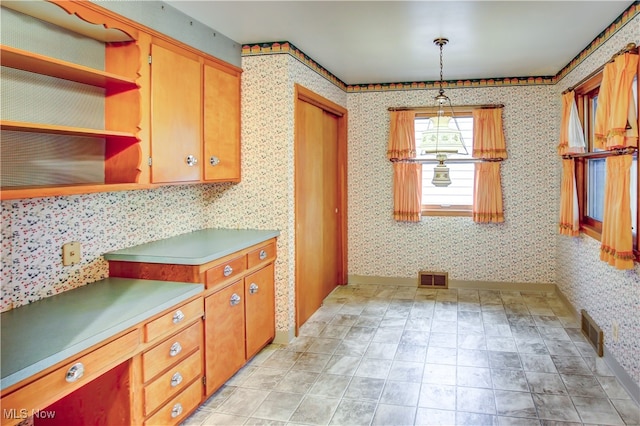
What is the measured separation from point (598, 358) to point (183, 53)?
3676mm

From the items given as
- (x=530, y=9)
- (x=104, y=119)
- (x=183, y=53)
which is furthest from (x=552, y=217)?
Answer: (x=104, y=119)

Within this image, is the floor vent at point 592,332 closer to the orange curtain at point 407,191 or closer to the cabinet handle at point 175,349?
the orange curtain at point 407,191

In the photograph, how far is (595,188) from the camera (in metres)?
4.11

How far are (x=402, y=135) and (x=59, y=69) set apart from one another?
13.1 ft

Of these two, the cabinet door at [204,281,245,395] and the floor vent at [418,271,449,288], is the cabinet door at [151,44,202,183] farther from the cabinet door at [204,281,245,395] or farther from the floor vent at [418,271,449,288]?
the floor vent at [418,271,449,288]

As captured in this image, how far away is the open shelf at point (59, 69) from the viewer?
1.94 metres

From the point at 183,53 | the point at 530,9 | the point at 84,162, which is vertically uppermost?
the point at 530,9

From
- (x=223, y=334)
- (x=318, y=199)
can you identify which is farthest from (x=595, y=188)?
(x=223, y=334)

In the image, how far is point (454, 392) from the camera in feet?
9.86

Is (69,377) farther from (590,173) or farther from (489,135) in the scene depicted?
(489,135)

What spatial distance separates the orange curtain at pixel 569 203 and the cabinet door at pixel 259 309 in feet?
8.85

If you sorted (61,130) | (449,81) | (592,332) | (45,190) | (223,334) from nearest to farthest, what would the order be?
1. (45,190)
2. (61,130)
3. (223,334)
4. (592,332)
5. (449,81)

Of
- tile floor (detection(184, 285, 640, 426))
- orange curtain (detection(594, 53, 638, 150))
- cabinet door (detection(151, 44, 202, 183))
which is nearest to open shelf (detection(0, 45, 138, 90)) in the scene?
cabinet door (detection(151, 44, 202, 183))

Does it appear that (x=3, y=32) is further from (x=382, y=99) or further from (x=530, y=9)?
(x=382, y=99)
